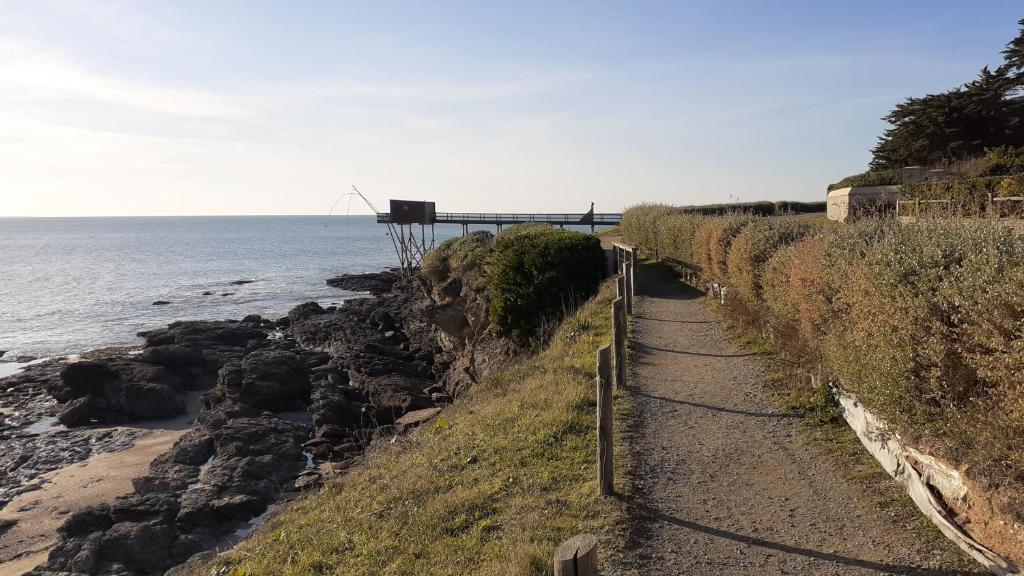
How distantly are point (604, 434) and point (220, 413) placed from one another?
15901 millimetres

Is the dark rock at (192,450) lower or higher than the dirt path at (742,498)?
lower

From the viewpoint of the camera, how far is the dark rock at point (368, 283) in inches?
2175

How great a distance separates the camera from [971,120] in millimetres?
38688

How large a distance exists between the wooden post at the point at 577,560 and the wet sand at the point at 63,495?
12.7 m

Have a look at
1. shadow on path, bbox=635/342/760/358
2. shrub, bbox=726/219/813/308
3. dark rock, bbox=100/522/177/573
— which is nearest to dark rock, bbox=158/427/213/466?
dark rock, bbox=100/522/177/573

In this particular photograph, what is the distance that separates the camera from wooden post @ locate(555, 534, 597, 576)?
168 inches

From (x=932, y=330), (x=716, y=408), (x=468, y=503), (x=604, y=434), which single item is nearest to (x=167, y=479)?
(x=468, y=503)

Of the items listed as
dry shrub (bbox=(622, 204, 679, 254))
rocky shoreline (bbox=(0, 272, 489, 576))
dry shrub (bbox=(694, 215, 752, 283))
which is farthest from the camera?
dry shrub (bbox=(622, 204, 679, 254))

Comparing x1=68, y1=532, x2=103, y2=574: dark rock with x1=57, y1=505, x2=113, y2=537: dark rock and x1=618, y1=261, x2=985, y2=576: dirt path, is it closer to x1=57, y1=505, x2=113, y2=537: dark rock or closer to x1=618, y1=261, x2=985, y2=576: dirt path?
x1=57, y1=505, x2=113, y2=537: dark rock

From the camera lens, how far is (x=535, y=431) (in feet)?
31.0

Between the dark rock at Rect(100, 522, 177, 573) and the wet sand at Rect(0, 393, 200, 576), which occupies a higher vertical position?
the dark rock at Rect(100, 522, 177, 573)

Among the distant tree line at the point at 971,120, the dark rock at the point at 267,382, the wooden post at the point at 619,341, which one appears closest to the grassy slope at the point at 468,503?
the wooden post at the point at 619,341

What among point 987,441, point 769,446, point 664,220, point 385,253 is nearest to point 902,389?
point 987,441

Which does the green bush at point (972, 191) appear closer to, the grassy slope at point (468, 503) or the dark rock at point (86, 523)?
the grassy slope at point (468, 503)
